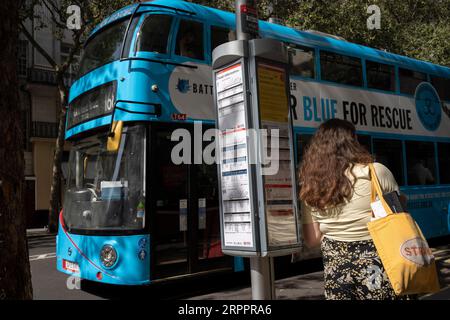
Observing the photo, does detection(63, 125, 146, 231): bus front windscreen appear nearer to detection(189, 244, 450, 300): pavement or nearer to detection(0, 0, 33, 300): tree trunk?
detection(189, 244, 450, 300): pavement

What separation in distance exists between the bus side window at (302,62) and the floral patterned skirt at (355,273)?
5731 mm

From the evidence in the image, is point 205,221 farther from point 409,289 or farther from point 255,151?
point 409,289

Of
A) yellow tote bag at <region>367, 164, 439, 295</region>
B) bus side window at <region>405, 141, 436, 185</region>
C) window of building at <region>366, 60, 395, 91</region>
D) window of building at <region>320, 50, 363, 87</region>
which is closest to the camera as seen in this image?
yellow tote bag at <region>367, 164, 439, 295</region>

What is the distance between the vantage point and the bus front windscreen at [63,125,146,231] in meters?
6.28

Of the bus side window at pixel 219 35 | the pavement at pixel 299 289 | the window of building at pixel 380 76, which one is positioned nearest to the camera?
the pavement at pixel 299 289

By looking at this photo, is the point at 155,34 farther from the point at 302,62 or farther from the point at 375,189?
the point at 375,189

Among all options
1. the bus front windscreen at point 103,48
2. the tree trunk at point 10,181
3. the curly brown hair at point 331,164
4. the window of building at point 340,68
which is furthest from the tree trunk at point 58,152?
the curly brown hair at point 331,164

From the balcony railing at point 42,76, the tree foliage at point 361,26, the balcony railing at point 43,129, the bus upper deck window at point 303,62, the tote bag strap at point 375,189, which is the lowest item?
the tote bag strap at point 375,189

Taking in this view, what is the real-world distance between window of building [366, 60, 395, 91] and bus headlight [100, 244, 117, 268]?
20.8 ft

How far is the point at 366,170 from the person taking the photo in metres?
2.84

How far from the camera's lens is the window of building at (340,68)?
29.0 ft

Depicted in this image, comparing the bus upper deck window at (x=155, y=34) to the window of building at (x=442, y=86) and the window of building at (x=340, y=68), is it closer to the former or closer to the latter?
the window of building at (x=340, y=68)

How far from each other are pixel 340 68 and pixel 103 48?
4.61 m

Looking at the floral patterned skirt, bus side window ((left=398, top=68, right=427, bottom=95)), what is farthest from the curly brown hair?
bus side window ((left=398, top=68, right=427, bottom=95))
